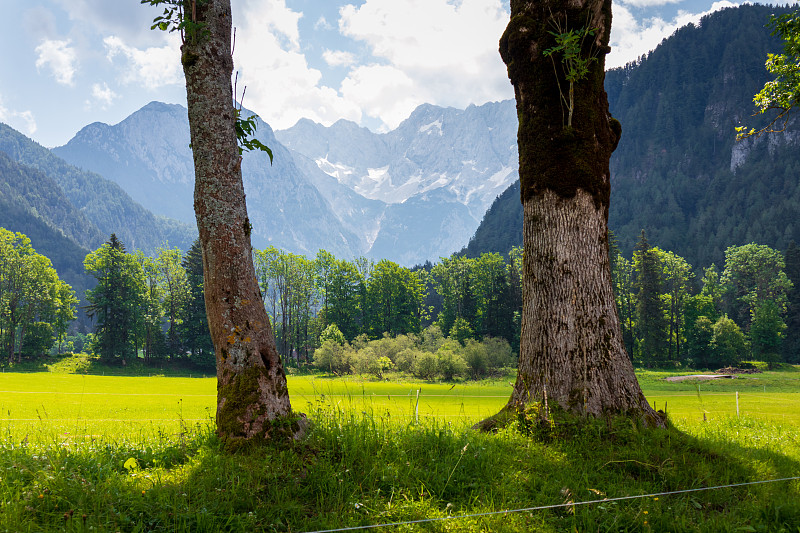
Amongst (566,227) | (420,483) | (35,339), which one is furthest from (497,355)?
(35,339)

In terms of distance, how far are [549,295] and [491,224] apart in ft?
613

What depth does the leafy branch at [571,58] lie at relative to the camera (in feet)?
17.7

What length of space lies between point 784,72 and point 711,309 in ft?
226

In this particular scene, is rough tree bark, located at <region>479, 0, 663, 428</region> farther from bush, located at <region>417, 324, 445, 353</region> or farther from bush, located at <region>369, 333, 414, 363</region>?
bush, located at <region>417, 324, 445, 353</region>

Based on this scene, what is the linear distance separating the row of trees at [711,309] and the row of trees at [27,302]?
252ft

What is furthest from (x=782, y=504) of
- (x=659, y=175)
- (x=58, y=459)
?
(x=659, y=175)

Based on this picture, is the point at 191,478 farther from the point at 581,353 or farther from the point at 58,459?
the point at 581,353

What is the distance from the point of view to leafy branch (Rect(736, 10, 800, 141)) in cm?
969

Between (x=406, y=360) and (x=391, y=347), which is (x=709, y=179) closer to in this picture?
(x=391, y=347)

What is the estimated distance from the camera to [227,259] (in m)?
4.71

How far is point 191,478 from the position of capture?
369 cm

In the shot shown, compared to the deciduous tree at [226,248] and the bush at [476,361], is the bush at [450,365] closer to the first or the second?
the bush at [476,361]

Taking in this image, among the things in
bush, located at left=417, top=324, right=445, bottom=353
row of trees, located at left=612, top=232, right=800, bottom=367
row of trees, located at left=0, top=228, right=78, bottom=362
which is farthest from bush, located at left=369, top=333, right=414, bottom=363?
row of trees, located at left=0, top=228, right=78, bottom=362

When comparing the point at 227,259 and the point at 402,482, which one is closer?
the point at 402,482
